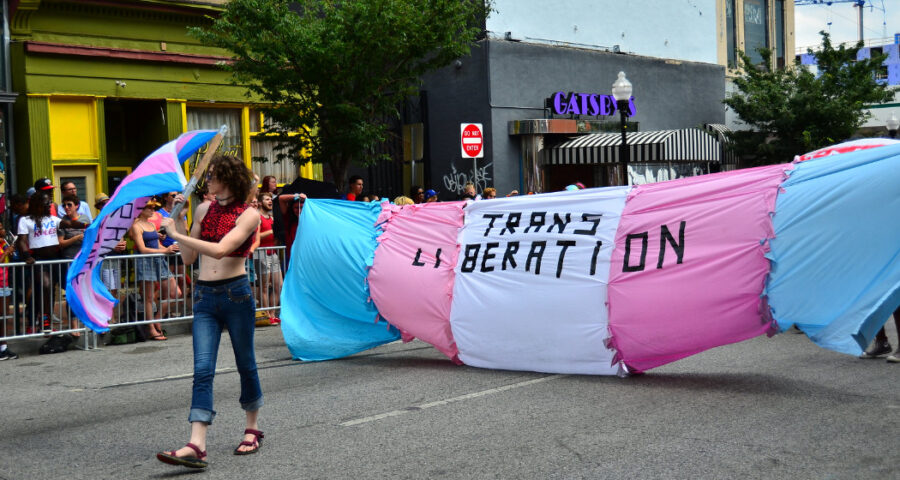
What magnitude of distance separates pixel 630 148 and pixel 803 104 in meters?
6.21

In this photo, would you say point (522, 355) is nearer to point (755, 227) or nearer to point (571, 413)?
point (571, 413)

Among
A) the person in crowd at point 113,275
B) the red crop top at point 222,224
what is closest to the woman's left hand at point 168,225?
the red crop top at point 222,224

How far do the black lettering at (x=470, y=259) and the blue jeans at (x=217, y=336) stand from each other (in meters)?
3.19

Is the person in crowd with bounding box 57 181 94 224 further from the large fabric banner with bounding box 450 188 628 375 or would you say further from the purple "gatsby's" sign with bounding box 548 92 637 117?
the purple "gatsby's" sign with bounding box 548 92 637 117

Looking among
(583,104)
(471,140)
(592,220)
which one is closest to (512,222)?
(592,220)

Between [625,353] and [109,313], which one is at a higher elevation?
[109,313]

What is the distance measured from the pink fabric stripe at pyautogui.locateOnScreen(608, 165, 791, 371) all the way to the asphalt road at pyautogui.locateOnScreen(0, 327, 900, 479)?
437mm

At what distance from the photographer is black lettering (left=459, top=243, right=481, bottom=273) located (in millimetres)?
9055

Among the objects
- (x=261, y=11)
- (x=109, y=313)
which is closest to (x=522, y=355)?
(x=109, y=313)

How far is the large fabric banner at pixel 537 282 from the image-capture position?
8219 millimetres

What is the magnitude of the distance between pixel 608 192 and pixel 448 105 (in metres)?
16.1

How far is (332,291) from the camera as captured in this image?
32.7 feet

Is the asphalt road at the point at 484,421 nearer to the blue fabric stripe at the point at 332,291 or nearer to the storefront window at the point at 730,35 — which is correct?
the blue fabric stripe at the point at 332,291

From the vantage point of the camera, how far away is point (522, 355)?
8.58m
